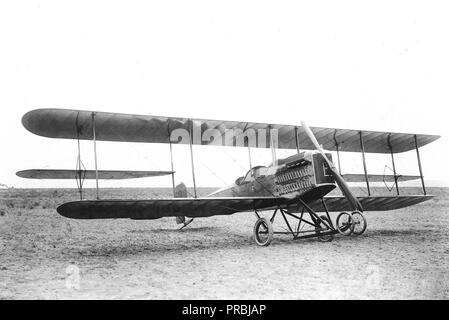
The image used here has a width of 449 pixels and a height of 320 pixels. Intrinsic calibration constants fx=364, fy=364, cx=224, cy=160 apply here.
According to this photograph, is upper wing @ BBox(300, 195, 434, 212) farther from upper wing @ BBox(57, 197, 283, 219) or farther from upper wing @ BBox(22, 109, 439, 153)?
upper wing @ BBox(57, 197, 283, 219)

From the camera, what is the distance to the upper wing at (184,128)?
8.23 m

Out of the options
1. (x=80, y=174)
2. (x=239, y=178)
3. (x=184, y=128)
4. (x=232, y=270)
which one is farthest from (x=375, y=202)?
(x=80, y=174)

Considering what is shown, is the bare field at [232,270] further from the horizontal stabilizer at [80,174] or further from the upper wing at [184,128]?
the upper wing at [184,128]

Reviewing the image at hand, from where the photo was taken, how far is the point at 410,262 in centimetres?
635

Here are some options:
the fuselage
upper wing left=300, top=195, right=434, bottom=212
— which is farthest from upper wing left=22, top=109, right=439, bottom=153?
upper wing left=300, top=195, right=434, bottom=212

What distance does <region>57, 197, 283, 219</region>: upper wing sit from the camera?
736 centimetres

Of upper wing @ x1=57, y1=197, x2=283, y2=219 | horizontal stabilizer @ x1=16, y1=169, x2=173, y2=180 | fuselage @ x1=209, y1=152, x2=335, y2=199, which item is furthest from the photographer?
horizontal stabilizer @ x1=16, y1=169, x2=173, y2=180

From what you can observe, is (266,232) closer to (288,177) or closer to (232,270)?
(288,177)

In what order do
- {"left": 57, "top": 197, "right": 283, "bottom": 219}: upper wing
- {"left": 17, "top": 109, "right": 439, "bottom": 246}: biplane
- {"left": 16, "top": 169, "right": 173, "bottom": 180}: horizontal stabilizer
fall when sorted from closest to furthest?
{"left": 57, "top": 197, "right": 283, "bottom": 219}: upper wing → {"left": 17, "top": 109, "right": 439, "bottom": 246}: biplane → {"left": 16, "top": 169, "right": 173, "bottom": 180}: horizontal stabilizer

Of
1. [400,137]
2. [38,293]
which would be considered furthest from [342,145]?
[38,293]

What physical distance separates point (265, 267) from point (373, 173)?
384 inches

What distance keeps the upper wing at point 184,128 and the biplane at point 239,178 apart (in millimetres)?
19

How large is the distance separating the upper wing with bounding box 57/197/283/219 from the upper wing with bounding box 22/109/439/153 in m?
1.70
